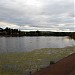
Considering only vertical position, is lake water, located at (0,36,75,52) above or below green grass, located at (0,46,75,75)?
below

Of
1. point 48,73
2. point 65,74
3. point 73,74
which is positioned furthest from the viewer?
point 48,73

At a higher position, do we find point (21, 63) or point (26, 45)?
point (21, 63)

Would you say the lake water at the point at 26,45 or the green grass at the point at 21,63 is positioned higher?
the green grass at the point at 21,63

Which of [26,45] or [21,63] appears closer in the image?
[21,63]

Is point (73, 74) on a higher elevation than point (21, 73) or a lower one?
higher

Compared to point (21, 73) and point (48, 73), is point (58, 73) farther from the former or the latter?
point (21, 73)

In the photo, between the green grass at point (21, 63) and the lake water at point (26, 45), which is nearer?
the green grass at point (21, 63)

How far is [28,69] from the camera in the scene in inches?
544

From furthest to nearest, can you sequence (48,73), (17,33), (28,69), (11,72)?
(17,33) → (28,69) → (11,72) → (48,73)

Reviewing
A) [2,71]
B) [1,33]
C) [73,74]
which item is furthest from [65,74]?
[1,33]

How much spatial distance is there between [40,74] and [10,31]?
153 meters

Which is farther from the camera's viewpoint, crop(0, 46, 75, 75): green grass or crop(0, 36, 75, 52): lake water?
crop(0, 36, 75, 52): lake water

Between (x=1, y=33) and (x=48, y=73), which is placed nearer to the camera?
(x=48, y=73)

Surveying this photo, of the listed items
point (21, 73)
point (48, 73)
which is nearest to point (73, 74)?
point (48, 73)
